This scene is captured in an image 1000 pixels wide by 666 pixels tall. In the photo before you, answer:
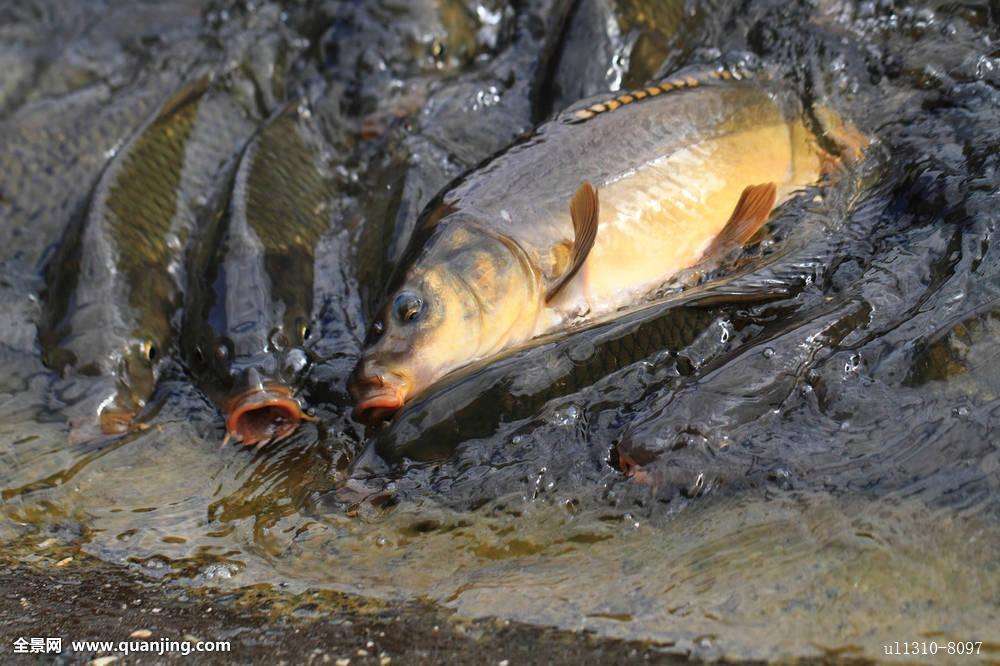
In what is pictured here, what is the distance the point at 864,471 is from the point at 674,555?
504mm

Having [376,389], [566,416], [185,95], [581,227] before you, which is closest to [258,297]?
[376,389]

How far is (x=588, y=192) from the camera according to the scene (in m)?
3.00

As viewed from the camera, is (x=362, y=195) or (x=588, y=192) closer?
(x=588, y=192)

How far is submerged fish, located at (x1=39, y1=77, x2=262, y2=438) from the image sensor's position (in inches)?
132

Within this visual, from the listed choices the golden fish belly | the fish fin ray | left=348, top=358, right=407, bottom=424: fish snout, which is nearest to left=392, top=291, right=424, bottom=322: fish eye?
left=348, top=358, right=407, bottom=424: fish snout

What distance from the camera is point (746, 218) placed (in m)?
3.26

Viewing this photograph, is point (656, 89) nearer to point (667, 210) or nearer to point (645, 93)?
point (645, 93)

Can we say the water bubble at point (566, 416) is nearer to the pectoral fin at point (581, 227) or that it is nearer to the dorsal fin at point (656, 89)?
the pectoral fin at point (581, 227)

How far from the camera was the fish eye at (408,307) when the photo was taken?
9.37 feet

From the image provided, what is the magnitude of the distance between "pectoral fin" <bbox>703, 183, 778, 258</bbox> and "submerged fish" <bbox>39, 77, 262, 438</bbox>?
2.01 m

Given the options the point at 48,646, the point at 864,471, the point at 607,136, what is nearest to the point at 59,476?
the point at 48,646

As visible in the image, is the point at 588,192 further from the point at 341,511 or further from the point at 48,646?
the point at 48,646

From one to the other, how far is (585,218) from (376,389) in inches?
32.5

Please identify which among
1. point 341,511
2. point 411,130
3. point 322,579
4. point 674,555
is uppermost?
point 411,130
